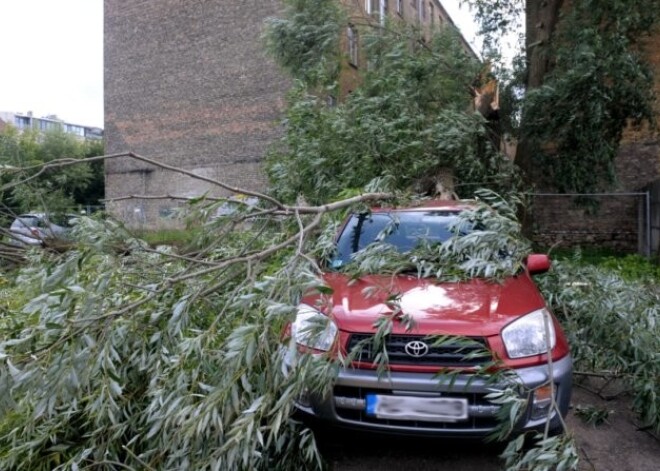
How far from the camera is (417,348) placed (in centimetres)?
310

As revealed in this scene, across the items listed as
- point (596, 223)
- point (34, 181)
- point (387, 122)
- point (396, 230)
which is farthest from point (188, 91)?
point (396, 230)

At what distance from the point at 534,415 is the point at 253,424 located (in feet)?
5.07

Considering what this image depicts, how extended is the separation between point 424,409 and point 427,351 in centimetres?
30

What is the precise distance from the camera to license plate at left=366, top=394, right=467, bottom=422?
9.86 ft

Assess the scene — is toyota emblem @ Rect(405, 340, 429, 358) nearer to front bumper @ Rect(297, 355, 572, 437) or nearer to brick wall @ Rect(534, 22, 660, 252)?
front bumper @ Rect(297, 355, 572, 437)

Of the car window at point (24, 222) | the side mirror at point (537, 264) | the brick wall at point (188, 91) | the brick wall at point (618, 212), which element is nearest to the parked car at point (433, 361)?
the side mirror at point (537, 264)

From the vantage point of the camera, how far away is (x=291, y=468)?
3.06 meters

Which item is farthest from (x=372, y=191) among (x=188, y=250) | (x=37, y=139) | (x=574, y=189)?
(x=37, y=139)

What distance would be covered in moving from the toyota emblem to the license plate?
0.75ft

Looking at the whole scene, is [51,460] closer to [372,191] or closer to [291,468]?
[291,468]

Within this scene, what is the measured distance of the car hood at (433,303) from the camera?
10.4ft

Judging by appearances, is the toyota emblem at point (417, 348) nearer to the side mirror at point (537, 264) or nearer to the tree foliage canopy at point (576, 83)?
the side mirror at point (537, 264)

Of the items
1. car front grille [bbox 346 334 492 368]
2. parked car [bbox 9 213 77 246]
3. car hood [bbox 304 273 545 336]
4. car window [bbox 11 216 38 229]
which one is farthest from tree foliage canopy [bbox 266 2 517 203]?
car window [bbox 11 216 38 229]

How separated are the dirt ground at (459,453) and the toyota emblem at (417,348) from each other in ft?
1.69
